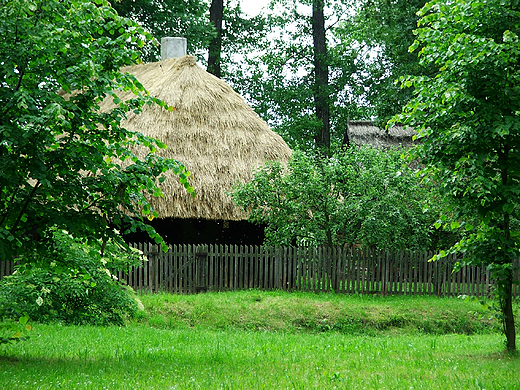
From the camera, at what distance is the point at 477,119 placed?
23.3 ft

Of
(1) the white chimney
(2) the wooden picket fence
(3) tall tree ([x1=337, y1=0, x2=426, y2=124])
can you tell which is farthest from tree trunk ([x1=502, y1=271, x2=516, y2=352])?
(1) the white chimney

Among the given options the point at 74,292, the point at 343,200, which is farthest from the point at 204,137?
the point at 74,292

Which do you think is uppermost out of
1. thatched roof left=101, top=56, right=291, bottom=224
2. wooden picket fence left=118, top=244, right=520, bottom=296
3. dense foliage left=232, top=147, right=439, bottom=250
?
thatched roof left=101, top=56, right=291, bottom=224

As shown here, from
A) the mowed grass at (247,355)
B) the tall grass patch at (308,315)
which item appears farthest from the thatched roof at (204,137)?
the mowed grass at (247,355)

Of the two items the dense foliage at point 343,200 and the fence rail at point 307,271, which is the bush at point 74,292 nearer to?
the fence rail at point 307,271

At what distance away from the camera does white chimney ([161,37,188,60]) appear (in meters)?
22.8

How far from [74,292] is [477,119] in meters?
7.18

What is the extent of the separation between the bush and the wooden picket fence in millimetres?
3276

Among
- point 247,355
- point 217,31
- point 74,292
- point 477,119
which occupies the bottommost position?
point 247,355

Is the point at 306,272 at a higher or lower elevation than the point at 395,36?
lower

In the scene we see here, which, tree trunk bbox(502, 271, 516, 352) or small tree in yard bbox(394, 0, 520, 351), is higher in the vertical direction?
small tree in yard bbox(394, 0, 520, 351)

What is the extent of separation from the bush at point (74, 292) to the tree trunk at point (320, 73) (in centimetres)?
2030

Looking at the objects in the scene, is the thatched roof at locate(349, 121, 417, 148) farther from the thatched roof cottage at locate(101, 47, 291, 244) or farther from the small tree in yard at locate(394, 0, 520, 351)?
the small tree in yard at locate(394, 0, 520, 351)

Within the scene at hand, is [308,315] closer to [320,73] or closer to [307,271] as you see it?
[307,271]
